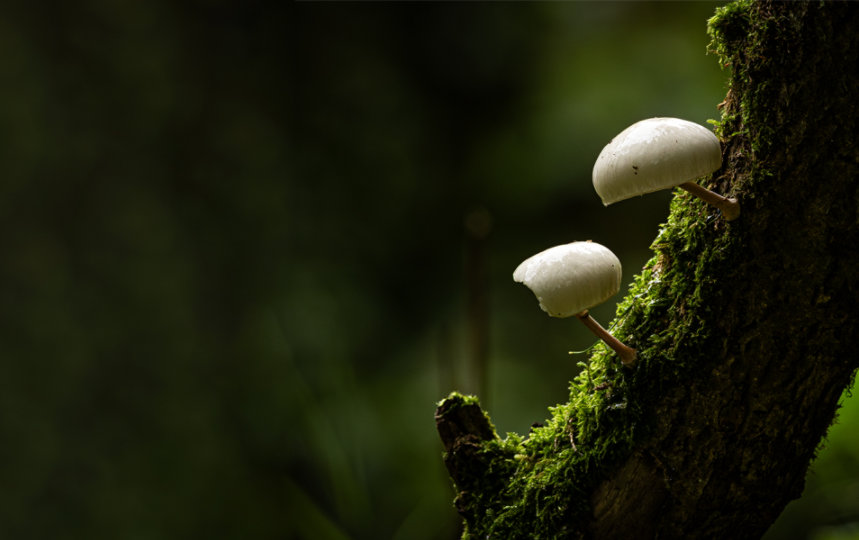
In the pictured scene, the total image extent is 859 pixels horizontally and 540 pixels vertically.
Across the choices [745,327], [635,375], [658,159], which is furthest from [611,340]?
[658,159]

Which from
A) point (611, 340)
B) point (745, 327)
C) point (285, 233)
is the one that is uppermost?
point (285, 233)

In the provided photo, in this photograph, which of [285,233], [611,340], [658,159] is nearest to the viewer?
[658,159]

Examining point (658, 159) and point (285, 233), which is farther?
point (285, 233)

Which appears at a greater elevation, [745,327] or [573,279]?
[573,279]

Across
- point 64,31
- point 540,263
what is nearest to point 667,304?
point 540,263

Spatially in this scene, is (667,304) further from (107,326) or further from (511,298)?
(107,326)

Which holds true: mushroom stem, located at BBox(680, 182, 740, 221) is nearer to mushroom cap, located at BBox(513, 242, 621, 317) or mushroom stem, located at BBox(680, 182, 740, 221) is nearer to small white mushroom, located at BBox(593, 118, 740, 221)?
small white mushroom, located at BBox(593, 118, 740, 221)

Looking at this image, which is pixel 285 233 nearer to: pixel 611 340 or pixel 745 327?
pixel 611 340
